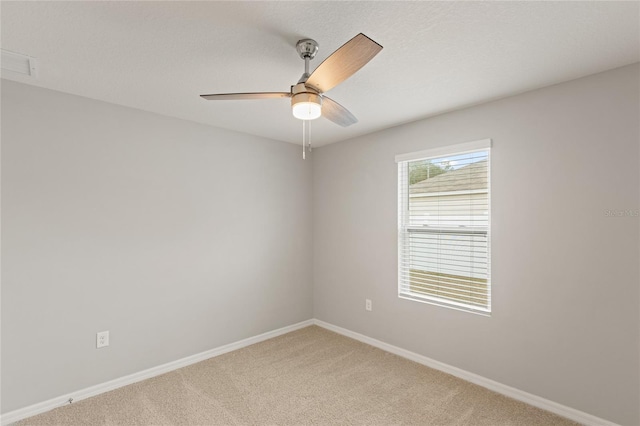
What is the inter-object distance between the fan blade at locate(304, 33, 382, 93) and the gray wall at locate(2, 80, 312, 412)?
200 centimetres

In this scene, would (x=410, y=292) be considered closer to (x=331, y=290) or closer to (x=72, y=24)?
(x=331, y=290)

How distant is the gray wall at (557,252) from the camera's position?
211 cm

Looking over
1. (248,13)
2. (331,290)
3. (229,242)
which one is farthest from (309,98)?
(331,290)

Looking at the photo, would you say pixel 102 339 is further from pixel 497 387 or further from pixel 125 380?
pixel 497 387

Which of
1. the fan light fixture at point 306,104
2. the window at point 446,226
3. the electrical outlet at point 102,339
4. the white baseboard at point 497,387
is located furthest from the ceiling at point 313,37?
the white baseboard at point 497,387

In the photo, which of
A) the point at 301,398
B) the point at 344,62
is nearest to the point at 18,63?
the point at 344,62

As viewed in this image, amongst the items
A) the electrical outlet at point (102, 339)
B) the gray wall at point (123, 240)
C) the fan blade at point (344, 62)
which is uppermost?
the fan blade at point (344, 62)

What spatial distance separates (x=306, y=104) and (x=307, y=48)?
36 cm

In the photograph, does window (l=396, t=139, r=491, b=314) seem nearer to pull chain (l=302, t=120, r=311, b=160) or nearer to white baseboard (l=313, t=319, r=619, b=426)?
white baseboard (l=313, t=319, r=619, b=426)

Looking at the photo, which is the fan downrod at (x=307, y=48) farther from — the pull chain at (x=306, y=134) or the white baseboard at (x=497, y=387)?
the white baseboard at (x=497, y=387)

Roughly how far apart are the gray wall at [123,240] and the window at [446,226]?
1.57 meters

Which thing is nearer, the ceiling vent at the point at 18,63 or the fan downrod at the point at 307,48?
the fan downrod at the point at 307,48

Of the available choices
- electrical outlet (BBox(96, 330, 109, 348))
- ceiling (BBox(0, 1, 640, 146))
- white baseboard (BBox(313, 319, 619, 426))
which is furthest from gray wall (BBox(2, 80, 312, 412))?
white baseboard (BBox(313, 319, 619, 426))

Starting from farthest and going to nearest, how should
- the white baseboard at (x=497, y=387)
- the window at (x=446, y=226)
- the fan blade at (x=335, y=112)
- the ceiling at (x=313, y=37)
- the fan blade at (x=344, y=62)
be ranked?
the window at (x=446, y=226) → the white baseboard at (x=497, y=387) → the fan blade at (x=335, y=112) → the ceiling at (x=313, y=37) → the fan blade at (x=344, y=62)
